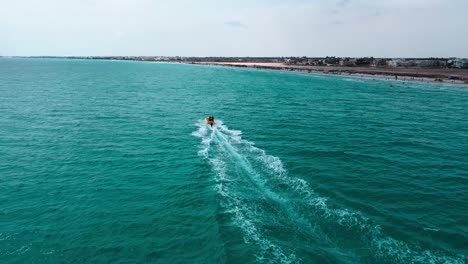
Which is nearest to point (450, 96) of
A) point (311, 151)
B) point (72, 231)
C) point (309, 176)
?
point (311, 151)

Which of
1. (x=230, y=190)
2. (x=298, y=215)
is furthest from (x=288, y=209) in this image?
(x=230, y=190)

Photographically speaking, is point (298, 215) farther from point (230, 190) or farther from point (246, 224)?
point (230, 190)

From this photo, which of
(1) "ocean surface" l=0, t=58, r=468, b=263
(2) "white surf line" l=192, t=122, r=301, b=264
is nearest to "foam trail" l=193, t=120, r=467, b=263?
(2) "white surf line" l=192, t=122, r=301, b=264

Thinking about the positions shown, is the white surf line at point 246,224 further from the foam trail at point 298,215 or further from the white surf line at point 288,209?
the white surf line at point 288,209

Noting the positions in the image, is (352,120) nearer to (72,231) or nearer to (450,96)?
(72,231)

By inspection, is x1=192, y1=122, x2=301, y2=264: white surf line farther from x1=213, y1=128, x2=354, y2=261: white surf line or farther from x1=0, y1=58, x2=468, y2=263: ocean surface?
x1=213, y1=128, x2=354, y2=261: white surf line
